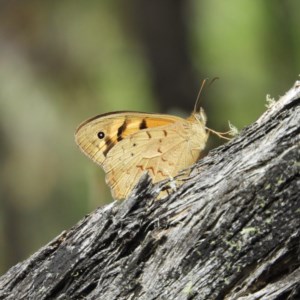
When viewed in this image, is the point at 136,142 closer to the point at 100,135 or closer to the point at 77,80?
the point at 100,135

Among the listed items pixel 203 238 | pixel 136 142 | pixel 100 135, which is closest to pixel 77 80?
pixel 100 135

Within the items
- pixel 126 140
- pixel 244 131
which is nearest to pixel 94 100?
pixel 126 140

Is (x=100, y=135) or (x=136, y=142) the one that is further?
(x=100, y=135)

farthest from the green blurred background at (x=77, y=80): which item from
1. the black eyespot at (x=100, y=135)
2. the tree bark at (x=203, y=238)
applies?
the tree bark at (x=203, y=238)

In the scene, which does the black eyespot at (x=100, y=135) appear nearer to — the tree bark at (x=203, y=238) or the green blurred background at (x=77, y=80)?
the tree bark at (x=203, y=238)

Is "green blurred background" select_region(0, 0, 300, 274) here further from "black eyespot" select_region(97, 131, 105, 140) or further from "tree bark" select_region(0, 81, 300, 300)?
"tree bark" select_region(0, 81, 300, 300)

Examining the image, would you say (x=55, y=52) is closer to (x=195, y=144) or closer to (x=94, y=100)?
(x=94, y=100)
